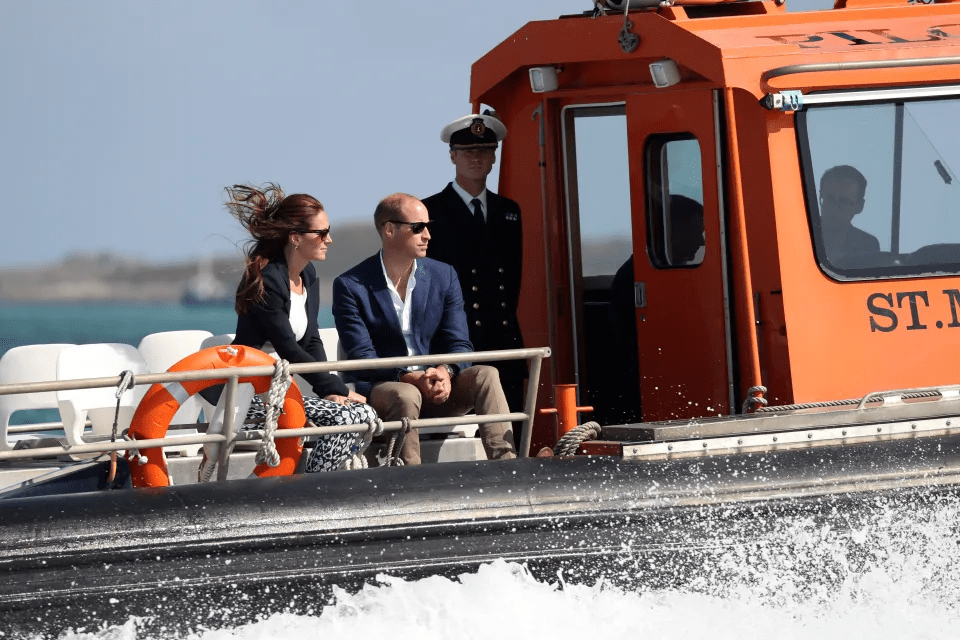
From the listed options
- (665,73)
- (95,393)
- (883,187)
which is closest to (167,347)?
(95,393)

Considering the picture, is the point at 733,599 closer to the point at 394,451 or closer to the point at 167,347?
the point at 394,451

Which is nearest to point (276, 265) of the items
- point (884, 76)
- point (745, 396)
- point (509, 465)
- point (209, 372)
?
point (209, 372)

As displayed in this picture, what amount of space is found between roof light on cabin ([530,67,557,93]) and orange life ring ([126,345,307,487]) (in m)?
1.85

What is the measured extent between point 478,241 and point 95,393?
174 centimetres

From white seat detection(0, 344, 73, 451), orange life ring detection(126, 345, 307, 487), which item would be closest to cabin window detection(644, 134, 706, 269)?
orange life ring detection(126, 345, 307, 487)

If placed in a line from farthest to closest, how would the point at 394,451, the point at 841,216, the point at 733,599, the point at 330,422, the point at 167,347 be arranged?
the point at 167,347 → the point at 841,216 → the point at 394,451 → the point at 330,422 → the point at 733,599

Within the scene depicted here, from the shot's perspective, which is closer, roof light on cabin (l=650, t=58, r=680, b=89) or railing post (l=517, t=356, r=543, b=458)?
railing post (l=517, t=356, r=543, b=458)

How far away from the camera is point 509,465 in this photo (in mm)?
4105

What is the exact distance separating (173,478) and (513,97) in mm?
2283

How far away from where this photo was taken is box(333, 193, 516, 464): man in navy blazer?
4617 mm

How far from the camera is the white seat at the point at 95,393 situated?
4824 millimetres

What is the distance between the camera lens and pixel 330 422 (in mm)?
4215

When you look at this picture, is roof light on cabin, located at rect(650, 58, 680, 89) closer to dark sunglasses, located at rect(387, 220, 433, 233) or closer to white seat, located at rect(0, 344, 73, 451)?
dark sunglasses, located at rect(387, 220, 433, 233)

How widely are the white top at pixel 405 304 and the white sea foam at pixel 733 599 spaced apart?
120cm
